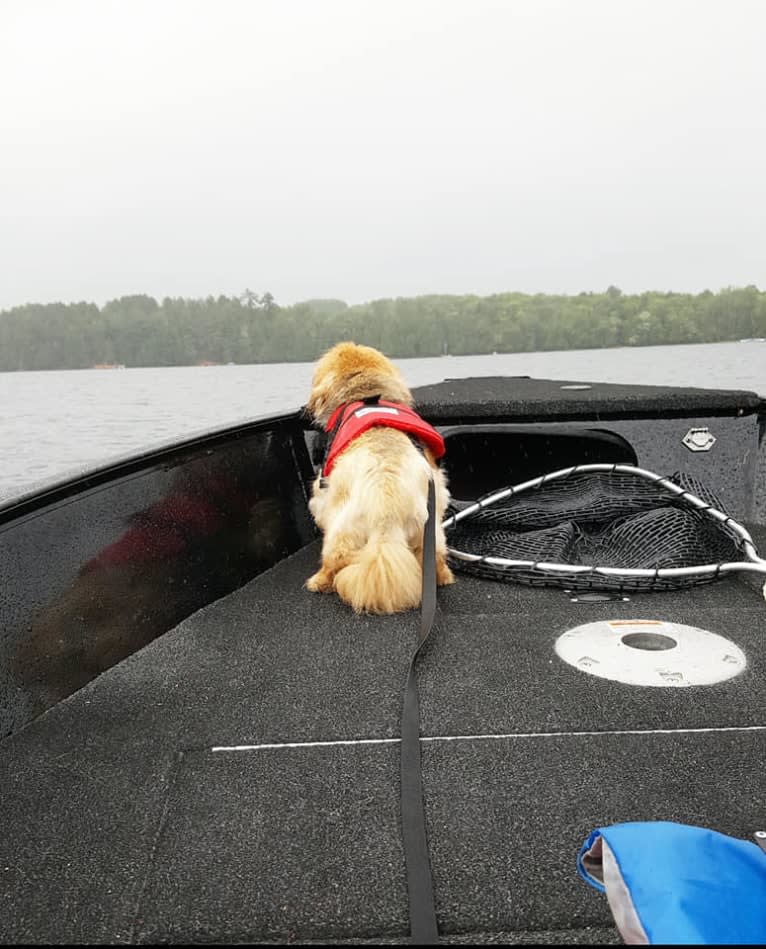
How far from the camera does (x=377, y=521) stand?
323cm

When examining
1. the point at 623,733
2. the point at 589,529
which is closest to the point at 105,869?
the point at 623,733

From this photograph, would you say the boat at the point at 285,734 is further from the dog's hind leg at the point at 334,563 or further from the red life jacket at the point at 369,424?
the red life jacket at the point at 369,424

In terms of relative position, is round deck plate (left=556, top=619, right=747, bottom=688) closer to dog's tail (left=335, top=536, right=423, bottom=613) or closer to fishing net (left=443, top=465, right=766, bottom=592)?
fishing net (left=443, top=465, right=766, bottom=592)

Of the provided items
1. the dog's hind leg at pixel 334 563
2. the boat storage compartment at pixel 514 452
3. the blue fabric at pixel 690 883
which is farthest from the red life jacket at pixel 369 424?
the blue fabric at pixel 690 883

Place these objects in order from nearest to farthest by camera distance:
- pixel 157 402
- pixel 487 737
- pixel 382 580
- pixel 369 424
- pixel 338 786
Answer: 1. pixel 338 786
2. pixel 487 737
3. pixel 382 580
4. pixel 369 424
5. pixel 157 402

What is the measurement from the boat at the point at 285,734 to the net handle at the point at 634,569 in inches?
4.0

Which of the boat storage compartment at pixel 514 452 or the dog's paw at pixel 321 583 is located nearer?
the dog's paw at pixel 321 583

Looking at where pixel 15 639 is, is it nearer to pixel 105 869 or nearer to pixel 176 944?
pixel 105 869

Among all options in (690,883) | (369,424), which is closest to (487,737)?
(690,883)

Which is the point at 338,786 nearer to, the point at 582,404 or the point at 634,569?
the point at 634,569

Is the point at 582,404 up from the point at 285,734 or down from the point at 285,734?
up

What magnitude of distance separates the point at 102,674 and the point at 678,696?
A: 1.82m

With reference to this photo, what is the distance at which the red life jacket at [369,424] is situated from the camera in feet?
11.5

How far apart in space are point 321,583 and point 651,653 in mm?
1445
